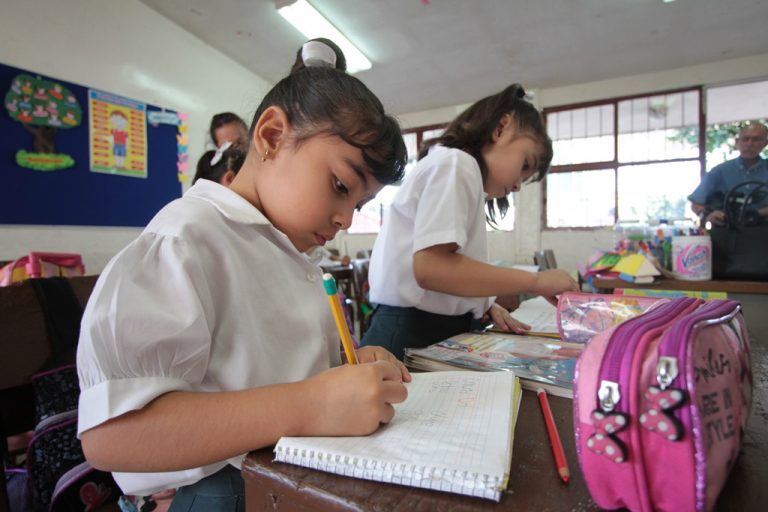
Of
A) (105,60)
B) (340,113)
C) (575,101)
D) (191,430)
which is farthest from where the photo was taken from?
(575,101)

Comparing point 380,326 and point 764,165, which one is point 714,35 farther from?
point 380,326

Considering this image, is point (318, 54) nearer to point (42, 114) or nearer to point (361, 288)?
point (361, 288)

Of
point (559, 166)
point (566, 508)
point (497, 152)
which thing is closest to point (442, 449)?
point (566, 508)

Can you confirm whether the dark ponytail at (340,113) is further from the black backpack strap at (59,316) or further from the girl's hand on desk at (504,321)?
the black backpack strap at (59,316)

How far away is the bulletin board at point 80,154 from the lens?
2191 millimetres

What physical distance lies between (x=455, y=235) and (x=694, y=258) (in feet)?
3.38

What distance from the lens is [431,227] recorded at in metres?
0.85

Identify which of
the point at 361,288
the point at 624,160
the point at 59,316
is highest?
the point at 624,160

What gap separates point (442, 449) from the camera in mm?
333

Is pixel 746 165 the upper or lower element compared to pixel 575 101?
lower

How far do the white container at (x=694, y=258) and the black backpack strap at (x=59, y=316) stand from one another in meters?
1.73

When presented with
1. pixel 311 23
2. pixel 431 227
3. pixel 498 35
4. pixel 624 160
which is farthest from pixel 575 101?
pixel 431 227

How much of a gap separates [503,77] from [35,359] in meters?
4.69

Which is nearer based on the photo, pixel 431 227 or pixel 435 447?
pixel 435 447
